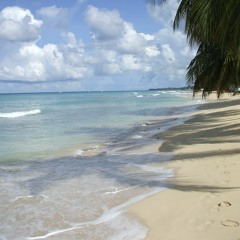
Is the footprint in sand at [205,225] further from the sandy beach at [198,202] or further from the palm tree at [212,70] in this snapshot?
the palm tree at [212,70]

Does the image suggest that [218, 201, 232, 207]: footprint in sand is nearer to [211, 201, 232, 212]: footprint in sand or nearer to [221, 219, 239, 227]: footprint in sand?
[211, 201, 232, 212]: footprint in sand

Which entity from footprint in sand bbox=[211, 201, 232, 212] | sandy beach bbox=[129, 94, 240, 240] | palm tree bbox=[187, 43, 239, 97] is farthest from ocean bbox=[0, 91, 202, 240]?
palm tree bbox=[187, 43, 239, 97]

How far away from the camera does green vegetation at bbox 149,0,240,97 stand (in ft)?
30.3

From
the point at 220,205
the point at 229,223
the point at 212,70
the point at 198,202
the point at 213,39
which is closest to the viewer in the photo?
the point at 229,223

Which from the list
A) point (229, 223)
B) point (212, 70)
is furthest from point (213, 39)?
point (229, 223)

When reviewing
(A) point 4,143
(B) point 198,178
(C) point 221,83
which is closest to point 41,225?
(B) point 198,178

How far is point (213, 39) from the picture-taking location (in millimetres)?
12555

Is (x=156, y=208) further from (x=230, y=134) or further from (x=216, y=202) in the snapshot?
(x=230, y=134)

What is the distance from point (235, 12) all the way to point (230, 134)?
5859 millimetres

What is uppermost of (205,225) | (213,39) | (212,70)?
(213,39)

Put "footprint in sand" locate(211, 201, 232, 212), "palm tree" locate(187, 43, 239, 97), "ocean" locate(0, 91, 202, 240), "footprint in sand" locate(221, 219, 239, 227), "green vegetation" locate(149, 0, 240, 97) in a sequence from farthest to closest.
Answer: "palm tree" locate(187, 43, 239, 97)
"green vegetation" locate(149, 0, 240, 97)
"ocean" locate(0, 91, 202, 240)
"footprint in sand" locate(211, 201, 232, 212)
"footprint in sand" locate(221, 219, 239, 227)

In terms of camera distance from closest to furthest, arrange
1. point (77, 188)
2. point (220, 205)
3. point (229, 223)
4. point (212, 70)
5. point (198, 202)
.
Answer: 1. point (229, 223)
2. point (220, 205)
3. point (198, 202)
4. point (77, 188)
5. point (212, 70)

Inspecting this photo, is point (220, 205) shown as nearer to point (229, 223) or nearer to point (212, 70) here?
point (229, 223)

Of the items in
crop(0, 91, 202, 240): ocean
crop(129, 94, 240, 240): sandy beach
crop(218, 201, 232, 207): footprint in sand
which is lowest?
crop(0, 91, 202, 240): ocean
